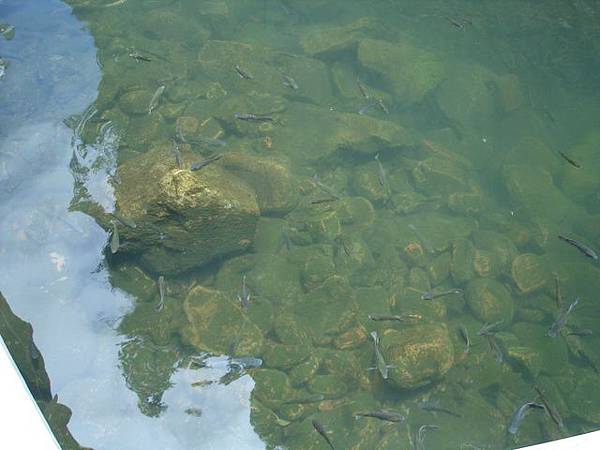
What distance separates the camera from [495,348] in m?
5.51

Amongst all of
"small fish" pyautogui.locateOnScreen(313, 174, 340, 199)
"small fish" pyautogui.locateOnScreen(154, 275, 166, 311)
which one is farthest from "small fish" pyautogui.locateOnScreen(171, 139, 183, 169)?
"small fish" pyautogui.locateOnScreen(313, 174, 340, 199)

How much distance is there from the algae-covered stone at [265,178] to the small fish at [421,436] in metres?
2.73

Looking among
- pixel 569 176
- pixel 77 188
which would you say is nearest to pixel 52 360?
pixel 77 188

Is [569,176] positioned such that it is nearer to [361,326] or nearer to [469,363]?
[469,363]

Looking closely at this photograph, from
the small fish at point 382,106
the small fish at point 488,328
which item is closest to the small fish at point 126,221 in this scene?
the small fish at point 488,328

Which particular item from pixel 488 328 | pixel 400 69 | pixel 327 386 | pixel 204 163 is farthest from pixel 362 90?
pixel 327 386

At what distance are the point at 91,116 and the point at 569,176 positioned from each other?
22.4ft

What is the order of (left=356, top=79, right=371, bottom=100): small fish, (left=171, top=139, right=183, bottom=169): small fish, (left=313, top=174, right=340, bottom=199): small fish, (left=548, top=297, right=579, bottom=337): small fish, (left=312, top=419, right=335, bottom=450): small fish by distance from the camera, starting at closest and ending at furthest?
(left=312, top=419, right=335, bottom=450): small fish < (left=171, top=139, right=183, bottom=169): small fish < (left=548, top=297, right=579, bottom=337): small fish < (left=313, top=174, right=340, bottom=199): small fish < (left=356, top=79, right=371, bottom=100): small fish

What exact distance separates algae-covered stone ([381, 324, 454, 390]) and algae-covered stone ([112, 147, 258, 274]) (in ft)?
6.14

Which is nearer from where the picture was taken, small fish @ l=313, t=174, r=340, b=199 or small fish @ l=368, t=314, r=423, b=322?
small fish @ l=368, t=314, r=423, b=322

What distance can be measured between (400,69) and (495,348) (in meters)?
4.57

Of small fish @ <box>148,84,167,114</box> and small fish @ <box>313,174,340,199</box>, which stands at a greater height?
small fish @ <box>148,84,167,114</box>

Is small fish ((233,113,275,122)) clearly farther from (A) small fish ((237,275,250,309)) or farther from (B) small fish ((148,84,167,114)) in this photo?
(A) small fish ((237,275,250,309))

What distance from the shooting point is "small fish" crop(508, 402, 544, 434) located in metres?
4.91
